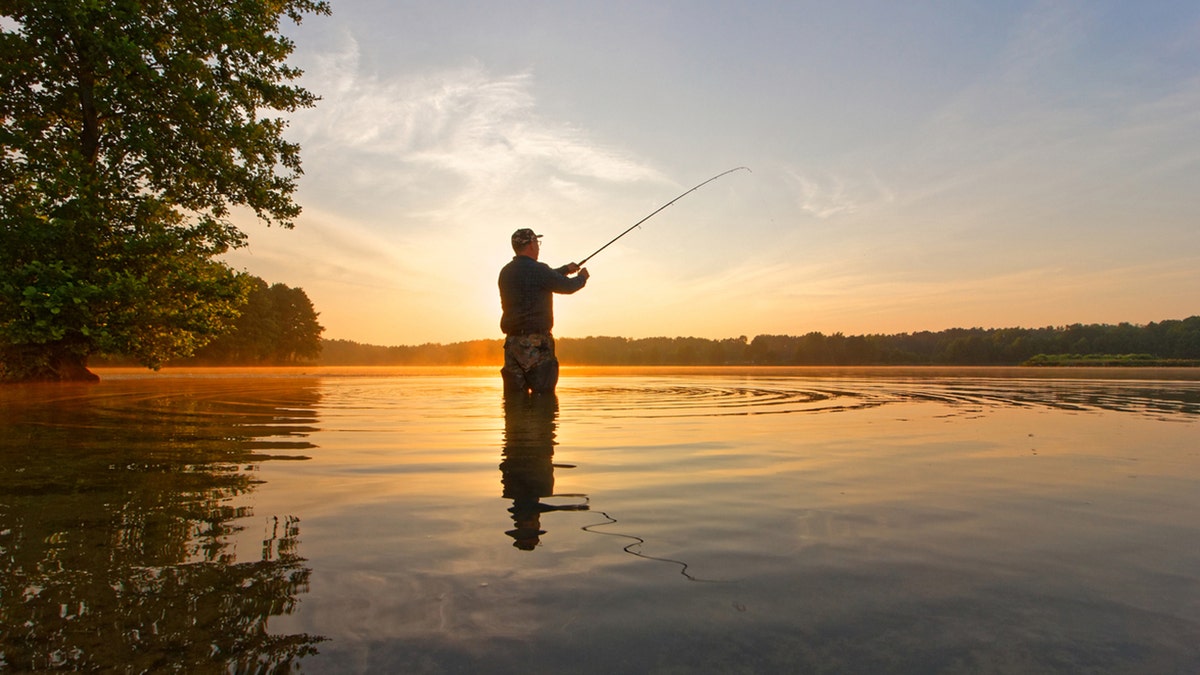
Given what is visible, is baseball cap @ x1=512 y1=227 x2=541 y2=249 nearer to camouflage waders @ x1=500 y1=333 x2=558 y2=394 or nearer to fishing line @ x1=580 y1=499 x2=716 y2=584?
camouflage waders @ x1=500 y1=333 x2=558 y2=394

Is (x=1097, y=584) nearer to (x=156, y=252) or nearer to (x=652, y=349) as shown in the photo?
(x=156, y=252)

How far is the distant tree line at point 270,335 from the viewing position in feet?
233

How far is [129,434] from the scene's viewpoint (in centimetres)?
707

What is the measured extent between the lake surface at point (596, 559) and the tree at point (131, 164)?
10850mm

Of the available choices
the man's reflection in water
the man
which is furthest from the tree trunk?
the man's reflection in water

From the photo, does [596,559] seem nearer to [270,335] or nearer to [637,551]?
[637,551]

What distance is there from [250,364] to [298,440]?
79.2 metres

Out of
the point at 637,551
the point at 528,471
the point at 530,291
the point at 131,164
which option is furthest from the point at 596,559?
the point at 131,164

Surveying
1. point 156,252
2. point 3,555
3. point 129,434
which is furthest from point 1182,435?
point 156,252

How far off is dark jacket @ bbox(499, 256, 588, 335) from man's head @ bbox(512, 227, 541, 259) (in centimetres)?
14

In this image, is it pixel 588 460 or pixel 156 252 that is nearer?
pixel 588 460

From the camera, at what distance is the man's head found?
38.3ft

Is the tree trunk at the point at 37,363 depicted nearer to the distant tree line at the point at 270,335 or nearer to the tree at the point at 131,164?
the tree at the point at 131,164

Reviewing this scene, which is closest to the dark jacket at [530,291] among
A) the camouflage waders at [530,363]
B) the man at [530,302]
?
the man at [530,302]
